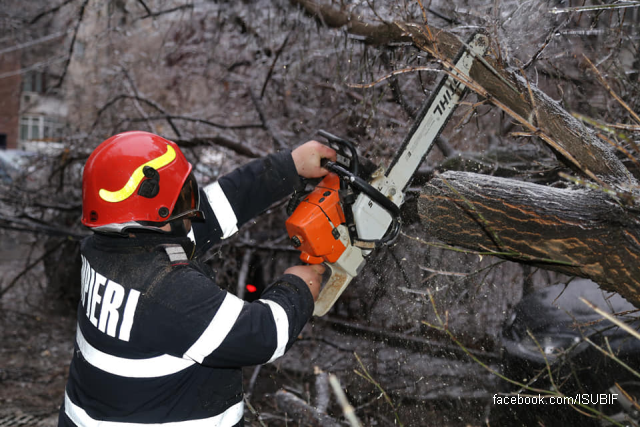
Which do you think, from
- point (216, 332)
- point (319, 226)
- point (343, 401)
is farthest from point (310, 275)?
point (343, 401)

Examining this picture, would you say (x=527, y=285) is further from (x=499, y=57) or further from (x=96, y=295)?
(x=96, y=295)

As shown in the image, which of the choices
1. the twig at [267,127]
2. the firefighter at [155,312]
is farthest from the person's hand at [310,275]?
the twig at [267,127]

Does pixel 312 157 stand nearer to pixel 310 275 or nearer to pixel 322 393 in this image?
pixel 310 275

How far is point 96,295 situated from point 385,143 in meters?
2.71

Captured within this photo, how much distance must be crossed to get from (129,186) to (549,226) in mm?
1420

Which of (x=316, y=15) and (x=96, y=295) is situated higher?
(x=316, y=15)

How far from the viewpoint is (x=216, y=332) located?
1546mm

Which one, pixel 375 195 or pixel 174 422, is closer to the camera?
pixel 174 422

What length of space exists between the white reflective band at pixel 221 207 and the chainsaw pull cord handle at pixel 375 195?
468 mm

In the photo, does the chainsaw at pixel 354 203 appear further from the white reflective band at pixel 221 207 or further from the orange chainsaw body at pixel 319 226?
the white reflective band at pixel 221 207

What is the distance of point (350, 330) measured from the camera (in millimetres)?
4449

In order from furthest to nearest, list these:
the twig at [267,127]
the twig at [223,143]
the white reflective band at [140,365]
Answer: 1. the twig at [223,143]
2. the twig at [267,127]
3. the white reflective band at [140,365]

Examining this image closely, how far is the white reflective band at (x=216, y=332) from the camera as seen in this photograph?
154 cm

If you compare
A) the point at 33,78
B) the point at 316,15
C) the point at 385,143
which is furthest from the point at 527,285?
the point at 33,78
